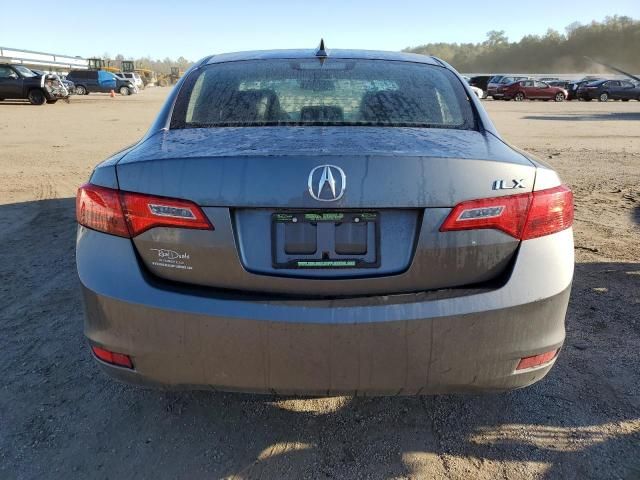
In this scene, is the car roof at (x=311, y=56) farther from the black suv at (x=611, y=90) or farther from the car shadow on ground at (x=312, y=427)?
the black suv at (x=611, y=90)

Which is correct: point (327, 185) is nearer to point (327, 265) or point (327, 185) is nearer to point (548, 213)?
point (327, 265)

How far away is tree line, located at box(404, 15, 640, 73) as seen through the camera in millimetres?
115312

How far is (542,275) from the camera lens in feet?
6.43

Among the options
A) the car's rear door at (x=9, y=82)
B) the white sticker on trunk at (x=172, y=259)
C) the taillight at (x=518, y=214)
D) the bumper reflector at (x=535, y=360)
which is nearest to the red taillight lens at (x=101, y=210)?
the white sticker on trunk at (x=172, y=259)

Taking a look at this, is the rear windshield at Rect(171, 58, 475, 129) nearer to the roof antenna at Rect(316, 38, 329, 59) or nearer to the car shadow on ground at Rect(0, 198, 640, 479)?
the roof antenna at Rect(316, 38, 329, 59)

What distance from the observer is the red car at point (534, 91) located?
129 ft

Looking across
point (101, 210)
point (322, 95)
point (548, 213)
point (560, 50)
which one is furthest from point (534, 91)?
point (560, 50)

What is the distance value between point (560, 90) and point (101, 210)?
43.2 m

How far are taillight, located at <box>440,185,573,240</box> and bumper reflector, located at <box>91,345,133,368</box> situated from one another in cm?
128

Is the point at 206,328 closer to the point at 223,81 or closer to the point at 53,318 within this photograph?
the point at 223,81

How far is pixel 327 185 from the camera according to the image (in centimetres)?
180

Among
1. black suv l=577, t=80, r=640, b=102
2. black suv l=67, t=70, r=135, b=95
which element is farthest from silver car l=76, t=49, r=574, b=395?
black suv l=67, t=70, r=135, b=95

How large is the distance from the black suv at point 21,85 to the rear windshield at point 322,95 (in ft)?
91.1

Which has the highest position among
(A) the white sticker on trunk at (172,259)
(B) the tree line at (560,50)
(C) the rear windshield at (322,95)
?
(B) the tree line at (560,50)
